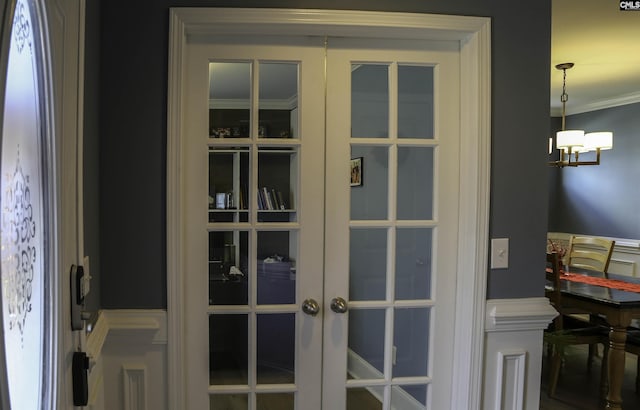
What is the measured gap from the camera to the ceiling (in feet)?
9.10

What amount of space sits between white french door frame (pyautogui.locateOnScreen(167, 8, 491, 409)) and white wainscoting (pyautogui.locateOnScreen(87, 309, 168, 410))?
0.15 ft

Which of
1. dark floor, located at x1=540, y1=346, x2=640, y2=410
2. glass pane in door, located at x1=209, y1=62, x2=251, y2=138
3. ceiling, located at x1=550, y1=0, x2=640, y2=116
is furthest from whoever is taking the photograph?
dark floor, located at x1=540, y1=346, x2=640, y2=410

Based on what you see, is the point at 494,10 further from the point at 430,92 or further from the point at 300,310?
the point at 300,310

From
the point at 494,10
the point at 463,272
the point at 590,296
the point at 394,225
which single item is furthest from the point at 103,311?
the point at 590,296

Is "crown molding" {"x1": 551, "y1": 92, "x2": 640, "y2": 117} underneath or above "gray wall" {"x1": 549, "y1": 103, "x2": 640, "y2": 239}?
above

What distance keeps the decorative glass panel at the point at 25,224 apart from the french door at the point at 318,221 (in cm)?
78

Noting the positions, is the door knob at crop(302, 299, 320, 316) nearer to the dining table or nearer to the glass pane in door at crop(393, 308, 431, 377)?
the glass pane in door at crop(393, 308, 431, 377)

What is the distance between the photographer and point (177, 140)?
1706mm

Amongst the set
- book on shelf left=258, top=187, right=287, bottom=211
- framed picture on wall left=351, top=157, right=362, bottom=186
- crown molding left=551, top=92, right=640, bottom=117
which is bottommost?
book on shelf left=258, top=187, right=287, bottom=211

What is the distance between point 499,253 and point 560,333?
1.83m

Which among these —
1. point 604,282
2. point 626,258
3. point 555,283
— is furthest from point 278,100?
point 626,258

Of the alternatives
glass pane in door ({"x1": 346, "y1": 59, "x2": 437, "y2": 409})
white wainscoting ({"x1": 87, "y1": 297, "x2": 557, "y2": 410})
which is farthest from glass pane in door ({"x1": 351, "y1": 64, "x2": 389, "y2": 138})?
white wainscoting ({"x1": 87, "y1": 297, "x2": 557, "y2": 410})

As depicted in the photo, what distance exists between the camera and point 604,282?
3580 mm

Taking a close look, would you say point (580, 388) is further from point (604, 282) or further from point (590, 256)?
point (590, 256)
